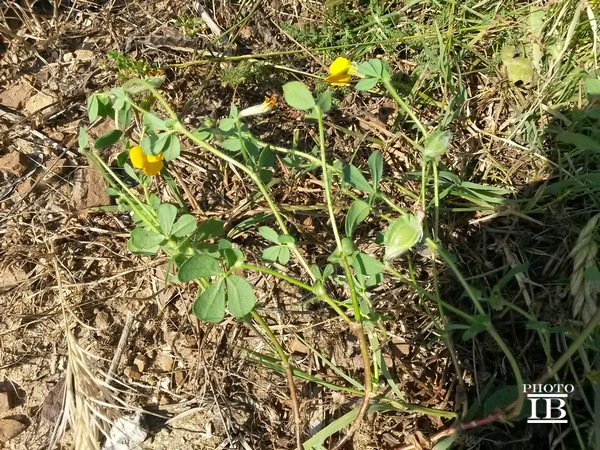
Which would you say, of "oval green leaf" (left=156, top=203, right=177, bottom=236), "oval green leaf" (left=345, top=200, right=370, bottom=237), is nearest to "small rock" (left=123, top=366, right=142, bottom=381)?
"oval green leaf" (left=156, top=203, right=177, bottom=236)

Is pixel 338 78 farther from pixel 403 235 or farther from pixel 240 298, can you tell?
pixel 240 298

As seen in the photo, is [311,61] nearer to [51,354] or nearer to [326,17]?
[326,17]

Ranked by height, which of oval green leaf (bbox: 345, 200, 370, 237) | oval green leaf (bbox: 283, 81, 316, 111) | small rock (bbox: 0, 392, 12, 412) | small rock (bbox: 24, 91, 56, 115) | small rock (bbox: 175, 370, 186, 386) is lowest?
small rock (bbox: 0, 392, 12, 412)

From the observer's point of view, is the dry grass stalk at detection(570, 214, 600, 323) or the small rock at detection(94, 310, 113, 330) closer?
the dry grass stalk at detection(570, 214, 600, 323)

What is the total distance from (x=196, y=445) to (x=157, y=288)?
1.67ft

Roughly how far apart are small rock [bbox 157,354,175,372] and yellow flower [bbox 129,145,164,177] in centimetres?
61

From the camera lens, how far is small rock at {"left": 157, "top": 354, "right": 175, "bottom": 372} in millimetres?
1769

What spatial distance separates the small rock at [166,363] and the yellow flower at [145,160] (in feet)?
2.02

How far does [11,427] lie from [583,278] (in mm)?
1740

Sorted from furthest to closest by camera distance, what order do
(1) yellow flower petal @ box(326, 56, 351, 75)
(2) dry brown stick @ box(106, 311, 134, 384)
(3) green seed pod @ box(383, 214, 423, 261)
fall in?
(2) dry brown stick @ box(106, 311, 134, 384), (1) yellow flower petal @ box(326, 56, 351, 75), (3) green seed pod @ box(383, 214, 423, 261)

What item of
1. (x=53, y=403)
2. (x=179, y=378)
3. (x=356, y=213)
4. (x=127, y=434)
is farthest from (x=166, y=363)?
(x=356, y=213)

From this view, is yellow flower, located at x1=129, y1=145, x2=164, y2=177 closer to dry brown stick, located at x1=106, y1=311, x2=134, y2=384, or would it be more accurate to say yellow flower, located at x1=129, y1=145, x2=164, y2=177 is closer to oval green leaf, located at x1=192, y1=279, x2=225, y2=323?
oval green leaf, located at x1=192, y1=279, x2=225, y2=323

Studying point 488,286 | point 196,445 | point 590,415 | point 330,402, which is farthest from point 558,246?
point 196,445

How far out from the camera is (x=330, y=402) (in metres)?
1.70
